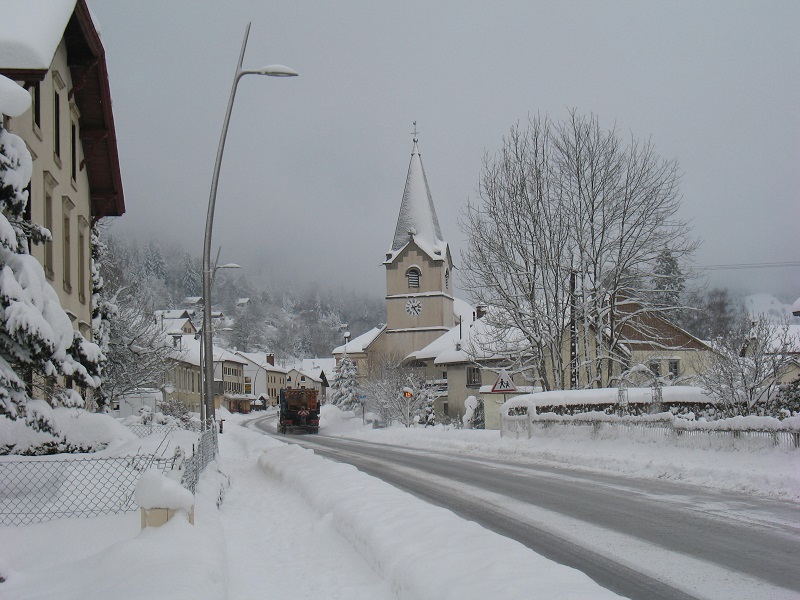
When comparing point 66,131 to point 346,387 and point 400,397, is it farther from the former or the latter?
point 346,387

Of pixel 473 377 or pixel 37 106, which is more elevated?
pixel 37 106

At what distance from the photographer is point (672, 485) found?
46.5 ft

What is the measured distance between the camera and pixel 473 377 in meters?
62.2

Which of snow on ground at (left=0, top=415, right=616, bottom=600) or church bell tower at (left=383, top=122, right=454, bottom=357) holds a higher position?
church bell tower at (left=383, top=122, right=454, bottom=357)

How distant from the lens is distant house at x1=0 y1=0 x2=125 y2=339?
13.3 metres

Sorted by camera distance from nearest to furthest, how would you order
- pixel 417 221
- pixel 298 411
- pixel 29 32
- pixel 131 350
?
pixel 29 32 < pixel 131 350 < pixel 298 411 < pixel 417 221

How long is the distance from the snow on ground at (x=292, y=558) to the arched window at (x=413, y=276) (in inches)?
3146

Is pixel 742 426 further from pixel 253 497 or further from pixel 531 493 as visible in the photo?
pixel 253 497

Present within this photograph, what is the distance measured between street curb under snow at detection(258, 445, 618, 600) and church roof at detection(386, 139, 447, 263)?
259 ft

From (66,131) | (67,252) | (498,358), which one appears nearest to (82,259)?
(67,252)

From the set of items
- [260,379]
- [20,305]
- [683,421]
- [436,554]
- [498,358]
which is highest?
[260,379]

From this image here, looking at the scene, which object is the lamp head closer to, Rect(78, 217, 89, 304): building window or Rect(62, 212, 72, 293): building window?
Rect(62, 212, 72, 293): building window

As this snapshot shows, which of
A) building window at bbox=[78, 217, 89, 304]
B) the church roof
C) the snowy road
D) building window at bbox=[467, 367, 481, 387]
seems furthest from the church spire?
the snowy road

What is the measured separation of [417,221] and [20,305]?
83.0m
